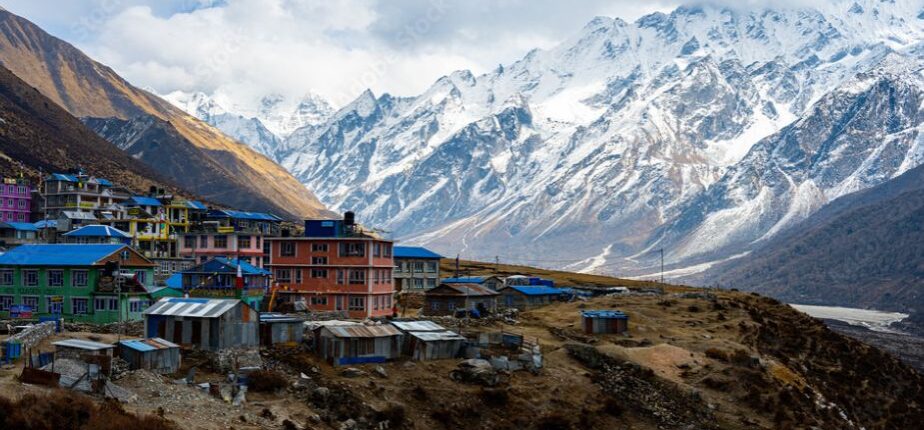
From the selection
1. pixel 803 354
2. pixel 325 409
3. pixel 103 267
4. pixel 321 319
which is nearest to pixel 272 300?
pixel 321 319

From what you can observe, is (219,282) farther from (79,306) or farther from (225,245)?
(225,245)

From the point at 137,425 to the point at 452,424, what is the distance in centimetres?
2093

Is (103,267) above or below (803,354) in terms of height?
above

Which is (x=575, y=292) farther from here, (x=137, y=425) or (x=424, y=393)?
(x=137, y=425)

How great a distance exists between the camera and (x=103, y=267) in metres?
80.3

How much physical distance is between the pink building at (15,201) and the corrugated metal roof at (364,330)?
92625 mm

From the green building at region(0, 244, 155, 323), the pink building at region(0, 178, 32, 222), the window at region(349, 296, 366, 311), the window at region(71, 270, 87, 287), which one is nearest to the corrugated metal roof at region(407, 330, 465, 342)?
the window at region(349, 296, 366, 311)

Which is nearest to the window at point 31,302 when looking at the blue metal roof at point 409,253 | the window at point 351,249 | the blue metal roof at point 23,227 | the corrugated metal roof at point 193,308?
the corrugated metal roof at point 193,308

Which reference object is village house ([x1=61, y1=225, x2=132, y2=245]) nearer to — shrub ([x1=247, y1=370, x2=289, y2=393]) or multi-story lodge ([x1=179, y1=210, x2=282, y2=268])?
multi-story lodge ([x1=179, y1=210, x2=282, y2=268])

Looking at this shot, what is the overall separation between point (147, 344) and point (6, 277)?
1039 inches

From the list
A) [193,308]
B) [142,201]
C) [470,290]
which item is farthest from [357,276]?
[142,201]

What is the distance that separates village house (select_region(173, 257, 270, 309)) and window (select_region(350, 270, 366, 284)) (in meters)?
10.8

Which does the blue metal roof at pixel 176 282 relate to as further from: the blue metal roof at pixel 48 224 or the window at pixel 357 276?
the blue metal roof at pixel 48 224

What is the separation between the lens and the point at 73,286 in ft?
261
